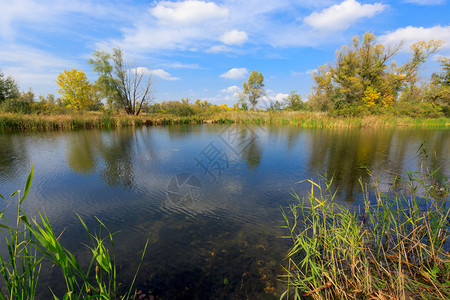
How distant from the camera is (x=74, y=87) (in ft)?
103

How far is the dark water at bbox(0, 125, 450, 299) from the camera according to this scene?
2.05 m

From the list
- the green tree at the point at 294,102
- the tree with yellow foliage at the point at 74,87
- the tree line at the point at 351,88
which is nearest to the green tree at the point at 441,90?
the tree line at the point at 351,88

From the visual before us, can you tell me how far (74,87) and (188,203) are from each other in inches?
1487

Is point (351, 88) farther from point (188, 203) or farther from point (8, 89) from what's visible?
point (8, 89)

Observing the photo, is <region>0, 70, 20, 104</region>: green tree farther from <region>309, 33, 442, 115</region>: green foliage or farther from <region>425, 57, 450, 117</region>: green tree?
<region>425, 57, 450, 117</region>: green tree

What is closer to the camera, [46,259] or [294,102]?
[46,259]

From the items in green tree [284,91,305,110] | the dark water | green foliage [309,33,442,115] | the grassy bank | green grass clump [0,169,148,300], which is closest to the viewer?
green grass clump [0,169,148,300]

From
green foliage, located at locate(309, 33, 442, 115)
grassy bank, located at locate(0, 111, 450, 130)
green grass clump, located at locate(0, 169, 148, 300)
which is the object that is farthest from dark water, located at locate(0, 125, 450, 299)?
green foliage, located at locate(309, 33, 442, 115)

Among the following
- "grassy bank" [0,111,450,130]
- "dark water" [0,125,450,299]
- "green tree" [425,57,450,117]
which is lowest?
"dark water" [0,125,450,299]

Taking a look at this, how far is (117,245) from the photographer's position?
247 cm

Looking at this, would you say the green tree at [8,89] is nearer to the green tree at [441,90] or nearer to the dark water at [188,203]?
the dark water at [188,203]

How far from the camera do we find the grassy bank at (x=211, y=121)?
15445mm

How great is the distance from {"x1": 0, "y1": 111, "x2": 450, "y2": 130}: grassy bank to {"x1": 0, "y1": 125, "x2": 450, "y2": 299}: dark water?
1113 centimetres

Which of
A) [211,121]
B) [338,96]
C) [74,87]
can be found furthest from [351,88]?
[74,87]
